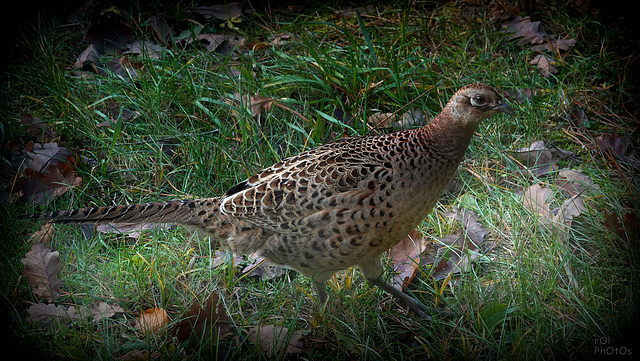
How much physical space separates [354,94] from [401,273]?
69.8 inches

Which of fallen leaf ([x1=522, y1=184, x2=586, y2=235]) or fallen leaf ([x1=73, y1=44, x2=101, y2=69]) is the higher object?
fallen leaf ([x1=73, y1=44, x2=101, y2=69])

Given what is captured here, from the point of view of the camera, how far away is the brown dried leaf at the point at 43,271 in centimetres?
366

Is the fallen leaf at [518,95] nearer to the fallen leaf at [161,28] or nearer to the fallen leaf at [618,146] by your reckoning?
the fallen leaf at [618,146]

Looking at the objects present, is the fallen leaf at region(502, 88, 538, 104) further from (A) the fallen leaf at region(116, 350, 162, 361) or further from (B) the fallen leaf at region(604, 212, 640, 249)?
(A) the fallen leaf at region(116, 350, 162, 361)

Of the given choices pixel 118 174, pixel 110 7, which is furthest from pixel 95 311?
pixel 110 7

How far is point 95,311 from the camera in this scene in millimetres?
3545

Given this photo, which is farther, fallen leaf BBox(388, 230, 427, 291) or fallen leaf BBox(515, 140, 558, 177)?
fallen leaf BBox(515, 140, 558, 177)

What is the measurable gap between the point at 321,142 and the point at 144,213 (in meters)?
1.76

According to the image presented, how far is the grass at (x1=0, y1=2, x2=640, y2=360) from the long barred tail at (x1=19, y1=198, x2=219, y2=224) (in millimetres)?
432

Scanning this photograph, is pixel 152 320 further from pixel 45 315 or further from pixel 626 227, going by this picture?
pixel 626 227

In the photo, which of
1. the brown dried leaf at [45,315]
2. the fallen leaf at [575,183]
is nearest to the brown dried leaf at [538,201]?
the fallen leaf at [575,183]

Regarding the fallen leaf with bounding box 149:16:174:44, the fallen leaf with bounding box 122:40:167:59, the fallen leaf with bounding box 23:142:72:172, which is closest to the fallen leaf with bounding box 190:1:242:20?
the fallen leaf with bounding box 149:16:174:44

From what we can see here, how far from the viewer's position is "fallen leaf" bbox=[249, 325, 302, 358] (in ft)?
10.6

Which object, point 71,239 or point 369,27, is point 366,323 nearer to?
point 71,239
